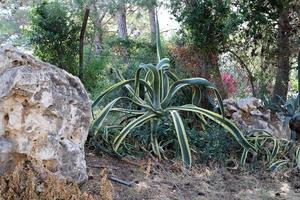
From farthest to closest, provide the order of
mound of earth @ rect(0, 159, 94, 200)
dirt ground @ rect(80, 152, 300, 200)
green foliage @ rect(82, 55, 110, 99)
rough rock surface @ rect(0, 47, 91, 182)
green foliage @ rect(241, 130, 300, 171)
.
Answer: green foliage @ rect(82, 55, 110, 99), green foliage @ rect(241, 130, 300, 171), dirt ground @ rect(80, 152, 300, 200), rough rock surface @ rect(0, 47, 91, 182), mound of earth @ rect(0, 159, 94, 200)

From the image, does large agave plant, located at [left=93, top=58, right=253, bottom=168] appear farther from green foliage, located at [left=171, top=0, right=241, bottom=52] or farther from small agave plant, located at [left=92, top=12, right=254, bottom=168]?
green foliage, located at [left=171, top=0, right=241, bottom=52]

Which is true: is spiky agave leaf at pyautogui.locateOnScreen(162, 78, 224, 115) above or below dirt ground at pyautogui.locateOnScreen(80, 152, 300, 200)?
above

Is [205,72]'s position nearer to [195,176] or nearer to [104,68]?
[104,68]

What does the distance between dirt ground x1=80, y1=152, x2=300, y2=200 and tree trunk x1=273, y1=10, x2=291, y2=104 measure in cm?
246

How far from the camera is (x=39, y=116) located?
1.72 metres

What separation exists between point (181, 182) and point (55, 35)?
3429 mm

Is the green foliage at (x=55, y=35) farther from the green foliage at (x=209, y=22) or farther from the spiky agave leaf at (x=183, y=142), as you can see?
the spiky agave leaf at (x=183, y=142)

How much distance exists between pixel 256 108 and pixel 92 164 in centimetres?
170

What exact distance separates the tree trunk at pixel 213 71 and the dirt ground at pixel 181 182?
2552 mm

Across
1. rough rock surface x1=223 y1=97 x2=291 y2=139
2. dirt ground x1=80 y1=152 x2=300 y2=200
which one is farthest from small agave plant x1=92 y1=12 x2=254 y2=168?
rough rock surface x1=223 y1=97 x2=291 y2=139

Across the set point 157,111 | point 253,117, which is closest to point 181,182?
point 157,111

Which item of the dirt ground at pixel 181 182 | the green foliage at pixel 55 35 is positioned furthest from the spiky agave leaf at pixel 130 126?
the green foliage at pixel 55 35

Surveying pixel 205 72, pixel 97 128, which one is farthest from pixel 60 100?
pixel 205 72

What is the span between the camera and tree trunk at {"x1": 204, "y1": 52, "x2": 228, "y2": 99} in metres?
5.04
